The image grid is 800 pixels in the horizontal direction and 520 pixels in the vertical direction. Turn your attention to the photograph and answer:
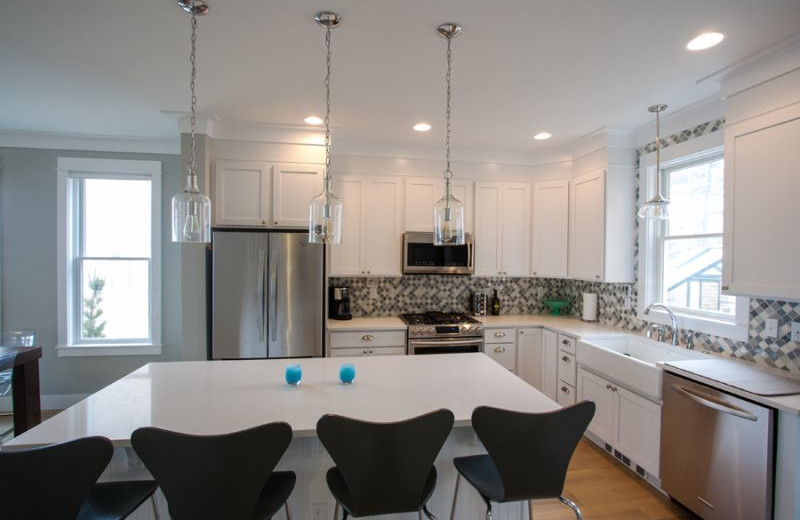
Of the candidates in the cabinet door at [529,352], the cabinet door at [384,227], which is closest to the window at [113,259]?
the cabinet door at [384,227]

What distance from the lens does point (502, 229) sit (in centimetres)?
408

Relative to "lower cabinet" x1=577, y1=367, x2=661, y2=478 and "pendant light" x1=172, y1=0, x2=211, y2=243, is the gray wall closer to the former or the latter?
"pendant light" x1=172, y1=0, x2=211, y2=243

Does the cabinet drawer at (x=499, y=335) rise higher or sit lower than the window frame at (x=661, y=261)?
lower

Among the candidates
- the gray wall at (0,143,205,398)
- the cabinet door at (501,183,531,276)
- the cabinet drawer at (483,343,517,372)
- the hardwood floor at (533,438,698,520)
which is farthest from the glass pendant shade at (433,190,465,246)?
the gray wall at (0,143,205,398)

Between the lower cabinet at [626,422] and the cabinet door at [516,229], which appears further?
the cabinet door at [516,229]

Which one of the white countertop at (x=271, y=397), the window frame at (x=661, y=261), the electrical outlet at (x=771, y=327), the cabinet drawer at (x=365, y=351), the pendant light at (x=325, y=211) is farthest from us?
the cabinet drawer at (x=365, y=351)

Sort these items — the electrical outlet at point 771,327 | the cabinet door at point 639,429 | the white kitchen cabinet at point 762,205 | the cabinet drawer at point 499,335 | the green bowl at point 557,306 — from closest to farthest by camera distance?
1. the white kitchen cabinet at point 762,205
2. the electrical outlet at point 771,327
3. the cabinet door at point 639,429
4. the cabinet drawer at point 499,335
5. the green bowl at point 557,306

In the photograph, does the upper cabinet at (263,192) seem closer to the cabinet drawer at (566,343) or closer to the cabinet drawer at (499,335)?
the cabinet drawer at (499,335)

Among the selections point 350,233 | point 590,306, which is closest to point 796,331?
point 590,306

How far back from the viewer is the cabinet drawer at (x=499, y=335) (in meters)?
3.72

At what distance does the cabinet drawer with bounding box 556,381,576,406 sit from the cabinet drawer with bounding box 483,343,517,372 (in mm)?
439

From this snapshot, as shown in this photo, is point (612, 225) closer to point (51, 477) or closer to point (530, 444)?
point (530, 444)

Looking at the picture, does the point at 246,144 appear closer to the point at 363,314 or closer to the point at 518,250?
the point at 363,314

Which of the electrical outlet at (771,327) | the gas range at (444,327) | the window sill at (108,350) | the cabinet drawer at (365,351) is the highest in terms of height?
the electrical outlet at (771,327)
